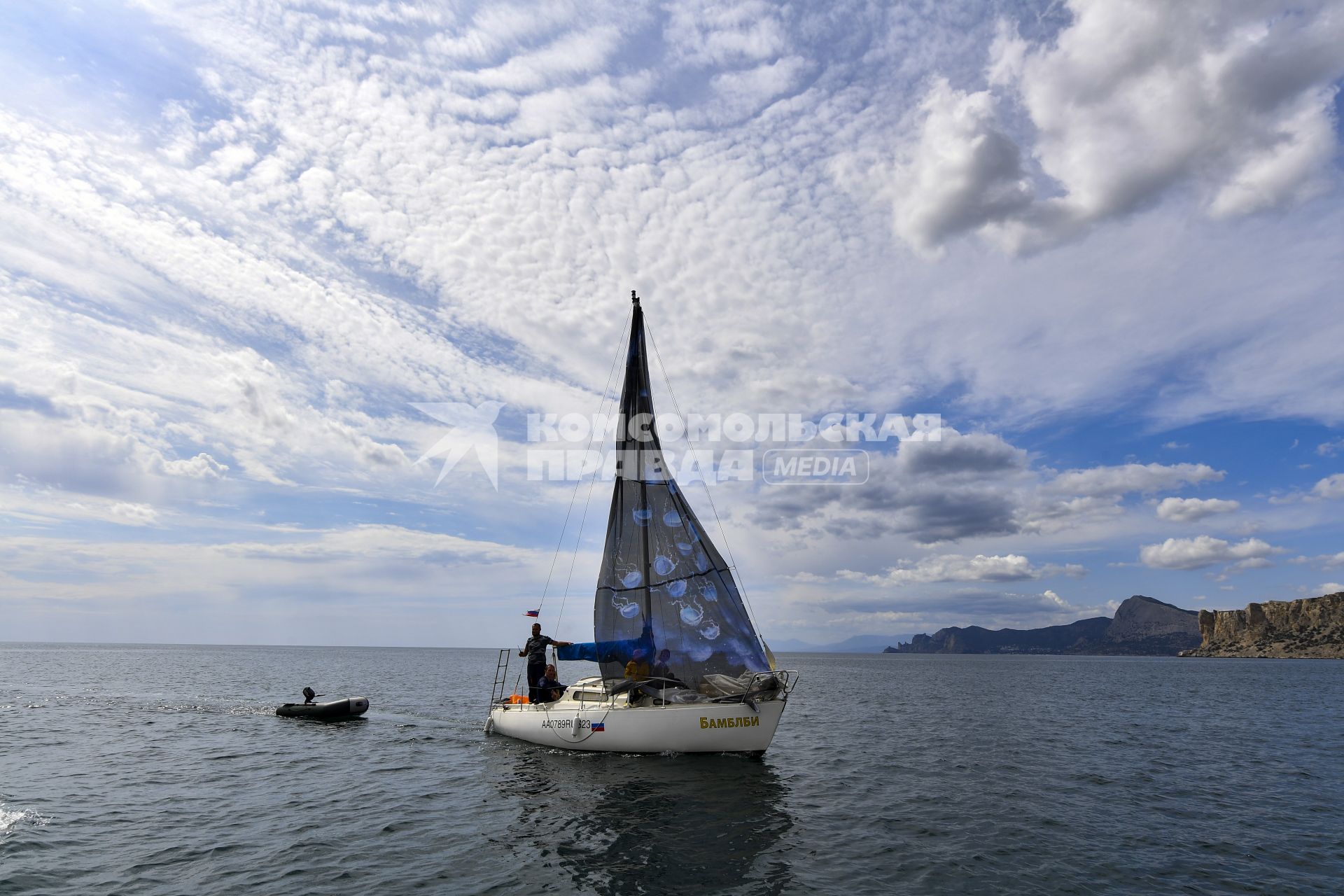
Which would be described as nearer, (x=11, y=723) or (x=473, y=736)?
(x=473, y=736)

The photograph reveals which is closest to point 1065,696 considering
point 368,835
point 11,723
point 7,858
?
point 368,835

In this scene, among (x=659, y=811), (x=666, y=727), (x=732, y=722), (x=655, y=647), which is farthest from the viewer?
(x=655, y=647)

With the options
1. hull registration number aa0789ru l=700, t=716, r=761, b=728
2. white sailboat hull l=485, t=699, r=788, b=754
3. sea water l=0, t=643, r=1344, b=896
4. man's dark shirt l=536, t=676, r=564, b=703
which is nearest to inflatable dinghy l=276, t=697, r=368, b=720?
sea water l=0, t=643, r=1344, b=896

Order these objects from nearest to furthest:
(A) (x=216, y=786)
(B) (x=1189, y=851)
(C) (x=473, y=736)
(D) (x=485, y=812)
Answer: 1. (B) (x=1189, y=851)
2. (D) (x=485, y=812)
3. (A) (x=216, y=786)
4. (C) (x=473, y=736)

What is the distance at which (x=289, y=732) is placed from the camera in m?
29.0

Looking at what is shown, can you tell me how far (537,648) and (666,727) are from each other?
610 centimetres

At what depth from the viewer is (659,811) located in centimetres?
1642

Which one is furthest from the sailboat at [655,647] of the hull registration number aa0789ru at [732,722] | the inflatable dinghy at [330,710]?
the inflatable dinghy at [330,710]

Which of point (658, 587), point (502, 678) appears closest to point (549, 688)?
point (658, 587)

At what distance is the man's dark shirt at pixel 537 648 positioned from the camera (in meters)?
24.1

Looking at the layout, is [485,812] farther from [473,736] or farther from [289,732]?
[289,732]

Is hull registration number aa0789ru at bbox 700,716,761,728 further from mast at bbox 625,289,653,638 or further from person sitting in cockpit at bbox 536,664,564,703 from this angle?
person sitting in cockpit at bbox 536,664,564,703

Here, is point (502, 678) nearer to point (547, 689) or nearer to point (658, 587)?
point (547, 689)

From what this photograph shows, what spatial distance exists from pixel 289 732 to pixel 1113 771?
103 feet
